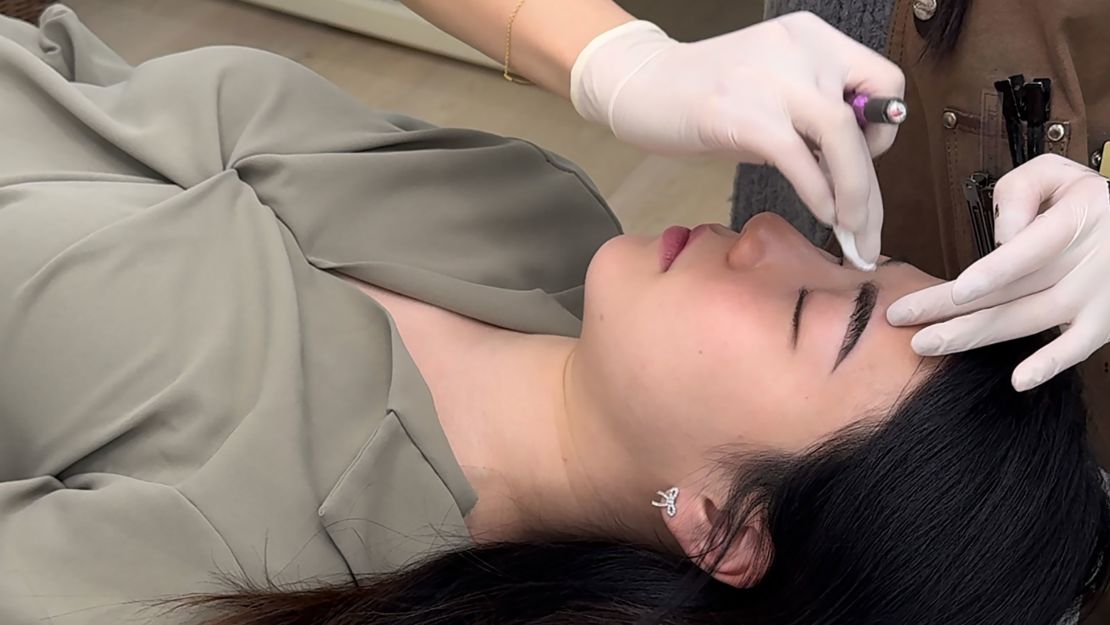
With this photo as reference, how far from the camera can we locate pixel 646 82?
101cm

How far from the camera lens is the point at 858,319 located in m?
0.93

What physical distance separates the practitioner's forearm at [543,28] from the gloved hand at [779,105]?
0.07 meters

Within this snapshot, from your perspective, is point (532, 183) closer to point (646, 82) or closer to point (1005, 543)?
point (646, 82)

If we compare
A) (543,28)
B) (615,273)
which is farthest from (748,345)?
(543,28)

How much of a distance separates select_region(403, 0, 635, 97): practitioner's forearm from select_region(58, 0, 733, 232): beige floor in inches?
36.7

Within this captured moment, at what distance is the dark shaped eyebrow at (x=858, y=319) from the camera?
0.92 meters

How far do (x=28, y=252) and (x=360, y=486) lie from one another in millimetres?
393

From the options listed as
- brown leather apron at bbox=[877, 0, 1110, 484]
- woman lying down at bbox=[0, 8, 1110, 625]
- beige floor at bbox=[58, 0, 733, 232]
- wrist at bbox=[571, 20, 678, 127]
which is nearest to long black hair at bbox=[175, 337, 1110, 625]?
woman lying down at bbox=[0, 8, 1110, 625]

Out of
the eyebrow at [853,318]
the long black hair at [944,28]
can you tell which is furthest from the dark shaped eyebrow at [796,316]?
the long black hair at [944,28]

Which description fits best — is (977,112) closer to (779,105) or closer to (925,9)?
(925,9)

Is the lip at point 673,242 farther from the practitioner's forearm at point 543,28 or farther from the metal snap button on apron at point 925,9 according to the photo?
the metal snap button on apron at point 925,9

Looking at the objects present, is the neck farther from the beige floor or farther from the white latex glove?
the beige floor

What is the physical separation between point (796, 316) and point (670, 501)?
0.21 meters

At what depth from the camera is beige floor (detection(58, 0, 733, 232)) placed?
2145mm
